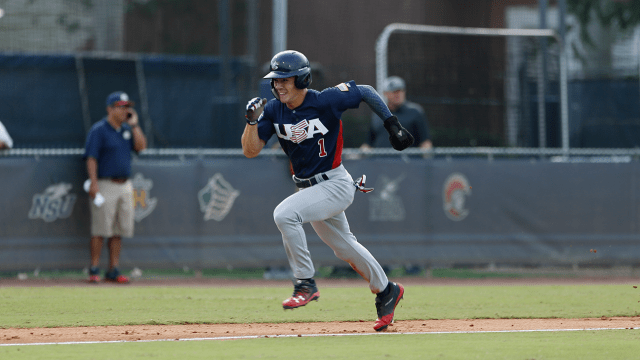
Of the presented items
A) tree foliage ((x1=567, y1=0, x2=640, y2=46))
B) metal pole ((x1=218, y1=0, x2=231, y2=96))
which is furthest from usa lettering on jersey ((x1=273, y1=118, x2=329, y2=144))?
tree foliage ((x1=567, y1=0, x2=640, y2=46))

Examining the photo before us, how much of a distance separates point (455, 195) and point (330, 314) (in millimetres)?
4357

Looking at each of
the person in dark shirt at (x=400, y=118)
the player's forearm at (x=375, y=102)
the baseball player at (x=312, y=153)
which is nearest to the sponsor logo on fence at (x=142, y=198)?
the person in dark shirt at (x=400, y=118)

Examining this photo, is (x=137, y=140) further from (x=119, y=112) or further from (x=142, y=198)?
(x=142, y=198)

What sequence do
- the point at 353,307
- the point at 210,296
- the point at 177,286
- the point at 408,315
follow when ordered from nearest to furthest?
1. the point at 408,315
2. the point at 353,307
3. the point at 210,296
4. the point at 177,286

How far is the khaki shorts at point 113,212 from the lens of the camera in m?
10.5

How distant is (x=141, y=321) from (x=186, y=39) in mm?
11164

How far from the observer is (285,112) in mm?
6727

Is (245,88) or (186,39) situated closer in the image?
(245,88)

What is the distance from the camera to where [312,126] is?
21.8 ft

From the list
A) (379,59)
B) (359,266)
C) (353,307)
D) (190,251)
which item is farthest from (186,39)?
(359,266)

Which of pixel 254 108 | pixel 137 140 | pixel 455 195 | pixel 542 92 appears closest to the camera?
pixel 254 108

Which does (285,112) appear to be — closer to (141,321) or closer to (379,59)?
(141,321)

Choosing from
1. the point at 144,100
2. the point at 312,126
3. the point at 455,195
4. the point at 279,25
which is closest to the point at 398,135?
the point at 312,126

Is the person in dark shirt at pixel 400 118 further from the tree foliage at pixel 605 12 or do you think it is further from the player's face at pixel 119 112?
the tree foliage at pixel 605 12
